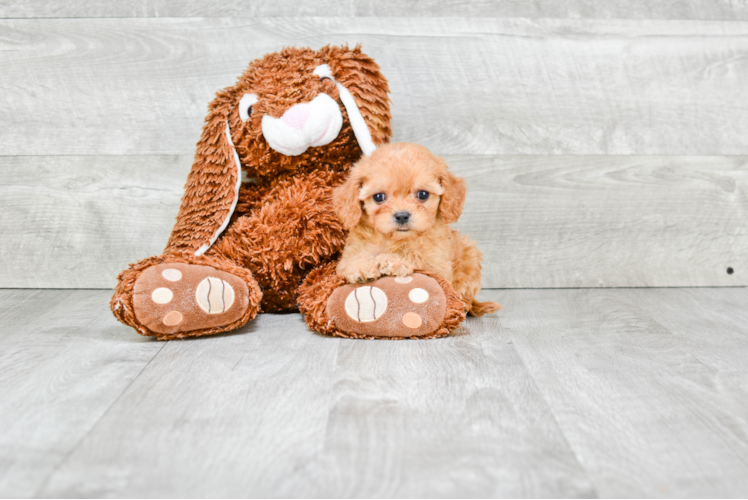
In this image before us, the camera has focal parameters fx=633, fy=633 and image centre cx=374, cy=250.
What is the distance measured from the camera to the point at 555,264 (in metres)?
1.60

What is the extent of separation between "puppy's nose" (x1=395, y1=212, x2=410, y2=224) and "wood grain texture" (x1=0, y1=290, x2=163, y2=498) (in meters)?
0.46

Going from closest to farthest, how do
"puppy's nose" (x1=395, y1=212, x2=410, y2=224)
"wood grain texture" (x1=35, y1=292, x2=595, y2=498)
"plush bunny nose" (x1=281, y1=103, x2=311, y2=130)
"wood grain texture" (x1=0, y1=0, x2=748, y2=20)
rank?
1. "wood grain texture" (x1=35, y1=292, x2=595, y2=498)
2. "puppy's nose" (x1=395, y1=212, x2=410, y2=224)
3. "plush bunny nose" (x1=281, y1=103, x2=311, y2=130)
4. "wood grain texture" (x1=0, y1=0, x2=748, y2=20)

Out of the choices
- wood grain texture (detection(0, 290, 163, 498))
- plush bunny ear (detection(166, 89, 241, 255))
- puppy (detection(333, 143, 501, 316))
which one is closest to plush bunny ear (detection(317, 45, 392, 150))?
puppy (detection(333, 143, 501, 316))

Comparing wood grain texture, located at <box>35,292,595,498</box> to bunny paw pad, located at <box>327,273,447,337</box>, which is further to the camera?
bunny paw pad, located at <box>327,273,447,337</box>

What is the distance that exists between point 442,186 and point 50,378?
69 centimetres

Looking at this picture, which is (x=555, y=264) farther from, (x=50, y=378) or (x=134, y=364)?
(x=50, y=378)

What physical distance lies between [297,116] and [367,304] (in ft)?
1.23

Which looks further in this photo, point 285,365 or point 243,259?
point 243,259

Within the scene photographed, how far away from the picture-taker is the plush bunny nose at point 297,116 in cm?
118

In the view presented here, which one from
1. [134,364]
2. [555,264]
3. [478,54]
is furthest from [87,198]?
[555,264]

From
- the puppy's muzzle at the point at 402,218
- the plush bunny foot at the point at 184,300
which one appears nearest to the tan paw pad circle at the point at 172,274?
the plush bunny foot at the point at 184,300

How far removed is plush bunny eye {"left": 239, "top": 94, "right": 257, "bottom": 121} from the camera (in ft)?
4.08

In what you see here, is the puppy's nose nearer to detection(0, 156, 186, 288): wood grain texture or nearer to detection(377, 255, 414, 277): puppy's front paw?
detection(377, 255, 414, 277): puppy's front paw

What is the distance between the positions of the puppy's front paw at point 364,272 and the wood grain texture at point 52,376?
352 millimetres
